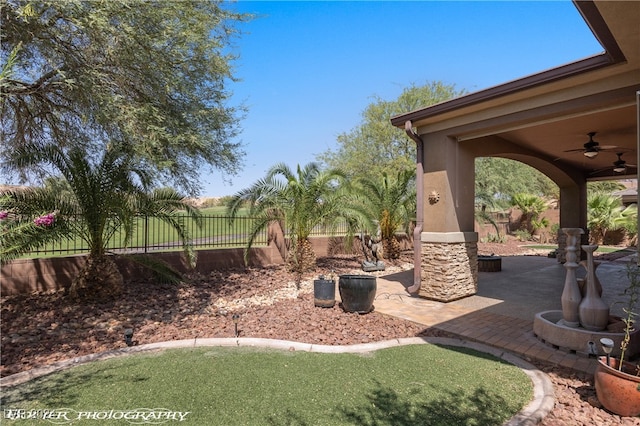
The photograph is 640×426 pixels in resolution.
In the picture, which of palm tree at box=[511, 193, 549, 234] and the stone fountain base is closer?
the stone fountain base

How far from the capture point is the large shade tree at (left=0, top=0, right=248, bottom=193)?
5.62 metres

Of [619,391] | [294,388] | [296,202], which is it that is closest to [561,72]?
[619,391]

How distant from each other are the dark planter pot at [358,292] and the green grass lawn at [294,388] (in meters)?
1.66

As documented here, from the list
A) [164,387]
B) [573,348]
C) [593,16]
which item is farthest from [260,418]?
[593,16]

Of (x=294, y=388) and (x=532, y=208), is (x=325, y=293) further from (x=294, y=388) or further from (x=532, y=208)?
(x=532, y=208)

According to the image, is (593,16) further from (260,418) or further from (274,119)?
(274,119)

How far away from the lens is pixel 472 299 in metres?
A: 7.30

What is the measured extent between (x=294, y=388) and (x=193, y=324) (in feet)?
10.3

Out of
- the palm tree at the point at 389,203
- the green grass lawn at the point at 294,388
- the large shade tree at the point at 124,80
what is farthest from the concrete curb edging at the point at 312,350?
the palm tree at the point at 389,203

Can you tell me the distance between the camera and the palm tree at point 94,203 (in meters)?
6.24

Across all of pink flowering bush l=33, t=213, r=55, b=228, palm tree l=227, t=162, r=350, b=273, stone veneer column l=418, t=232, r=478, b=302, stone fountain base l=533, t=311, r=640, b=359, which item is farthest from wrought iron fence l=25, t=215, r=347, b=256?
A: stone fountain base l=533, t=311, r=640, b=359

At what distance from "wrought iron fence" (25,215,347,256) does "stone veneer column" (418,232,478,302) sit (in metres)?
4.16

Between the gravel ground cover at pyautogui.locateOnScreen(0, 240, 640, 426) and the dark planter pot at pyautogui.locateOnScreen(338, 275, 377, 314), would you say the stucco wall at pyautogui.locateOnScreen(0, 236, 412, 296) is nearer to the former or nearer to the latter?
the gravel ground cover at pyautogui.locateOnScreen(0, 240, 640, 426)

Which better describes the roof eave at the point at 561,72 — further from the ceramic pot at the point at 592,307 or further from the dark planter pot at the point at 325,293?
the dark planter pot at the point at 325,293
